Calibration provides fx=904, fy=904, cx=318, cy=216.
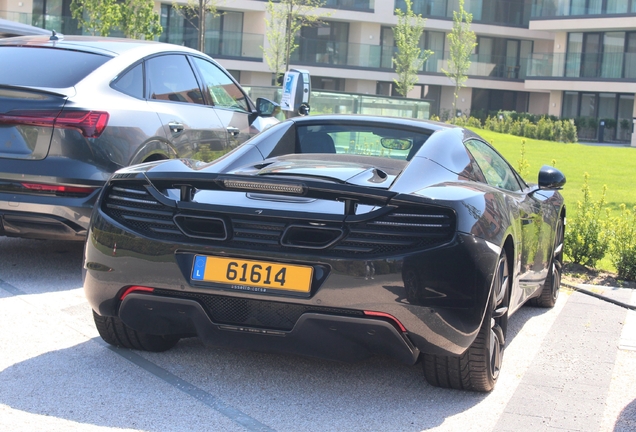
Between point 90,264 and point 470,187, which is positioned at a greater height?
point 470,187

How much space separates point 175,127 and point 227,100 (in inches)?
50.6

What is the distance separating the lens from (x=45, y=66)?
675 centimetres

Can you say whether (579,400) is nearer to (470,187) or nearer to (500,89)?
(470,187)

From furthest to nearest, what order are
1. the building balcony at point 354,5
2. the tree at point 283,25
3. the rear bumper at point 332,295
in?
1. the building balcony at point 354,5
2. the tree at point 283,25
3. the rear bumper at point 332,295

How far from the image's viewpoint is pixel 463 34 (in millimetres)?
49875

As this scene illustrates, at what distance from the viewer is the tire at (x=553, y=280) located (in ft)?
22.1

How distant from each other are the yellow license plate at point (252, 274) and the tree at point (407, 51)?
152ft

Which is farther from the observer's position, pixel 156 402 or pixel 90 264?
pixel 90 264

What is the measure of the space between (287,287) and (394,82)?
5048 cm

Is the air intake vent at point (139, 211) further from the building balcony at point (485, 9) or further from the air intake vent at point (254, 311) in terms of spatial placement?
the building balcony at point (485, 9)

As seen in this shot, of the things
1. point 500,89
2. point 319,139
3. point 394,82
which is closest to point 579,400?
point 319,139

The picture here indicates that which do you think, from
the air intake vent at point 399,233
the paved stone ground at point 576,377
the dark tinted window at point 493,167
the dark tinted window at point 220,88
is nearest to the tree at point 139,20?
the dark tinted window at point 220,88

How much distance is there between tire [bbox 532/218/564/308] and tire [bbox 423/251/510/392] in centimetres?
219

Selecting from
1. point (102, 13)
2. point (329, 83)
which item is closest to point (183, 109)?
point (102, 13)
